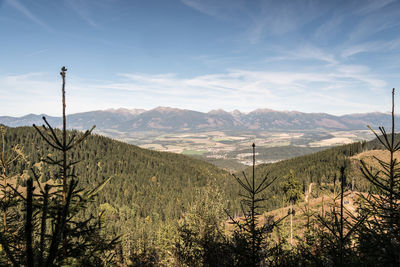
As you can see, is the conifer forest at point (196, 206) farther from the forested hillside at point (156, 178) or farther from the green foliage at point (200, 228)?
the forested hillside at point (156, 178)

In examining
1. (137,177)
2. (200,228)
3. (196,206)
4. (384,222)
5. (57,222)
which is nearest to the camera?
(57,222)

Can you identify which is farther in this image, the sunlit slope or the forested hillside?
the sunlit slope

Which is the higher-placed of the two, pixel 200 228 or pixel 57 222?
pixel 57 222

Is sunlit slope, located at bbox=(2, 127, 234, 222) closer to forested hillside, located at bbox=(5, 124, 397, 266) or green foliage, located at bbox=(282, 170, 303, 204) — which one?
forested hillside, located at bbox=(5, 124, 397, 266)

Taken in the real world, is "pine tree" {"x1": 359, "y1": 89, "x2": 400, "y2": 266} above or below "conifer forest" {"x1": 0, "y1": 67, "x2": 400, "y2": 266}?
above

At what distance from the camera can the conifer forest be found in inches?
229

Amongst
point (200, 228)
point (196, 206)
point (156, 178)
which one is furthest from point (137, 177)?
point (200, 228)

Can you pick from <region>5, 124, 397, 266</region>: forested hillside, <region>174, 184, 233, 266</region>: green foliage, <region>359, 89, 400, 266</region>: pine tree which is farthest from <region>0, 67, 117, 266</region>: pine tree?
<region>5, 124, 397, 266</region>: forested hillside

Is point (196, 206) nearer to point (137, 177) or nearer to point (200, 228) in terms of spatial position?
point (200, 228)

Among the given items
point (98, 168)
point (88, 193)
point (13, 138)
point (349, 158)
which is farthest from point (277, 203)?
point (13, 138)

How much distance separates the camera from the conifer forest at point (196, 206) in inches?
229

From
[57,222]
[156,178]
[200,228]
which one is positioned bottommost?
[156,178]

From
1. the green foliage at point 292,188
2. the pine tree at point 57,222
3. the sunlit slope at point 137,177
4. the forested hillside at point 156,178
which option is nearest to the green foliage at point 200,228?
the pine tree at point 57,222

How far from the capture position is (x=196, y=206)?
2536 centimetres
